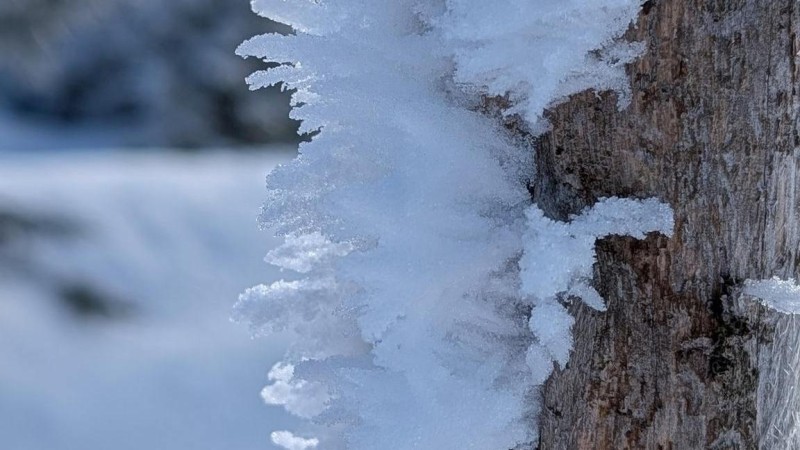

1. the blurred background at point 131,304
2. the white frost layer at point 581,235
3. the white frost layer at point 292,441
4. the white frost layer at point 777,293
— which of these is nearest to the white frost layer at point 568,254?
the white frost layer at point 581,235

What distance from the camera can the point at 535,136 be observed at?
0.99 meters

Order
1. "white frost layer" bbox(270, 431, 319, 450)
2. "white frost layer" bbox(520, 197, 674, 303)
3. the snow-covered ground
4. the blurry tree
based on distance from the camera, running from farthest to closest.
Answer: the blurry tree, the snow-covered ground, "white frost layer" bbox(270, 431, 319, 450), "white frost layer" bbox(520, 197, 674, 303)

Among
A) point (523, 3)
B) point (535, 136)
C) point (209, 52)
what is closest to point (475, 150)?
point (535, 136)

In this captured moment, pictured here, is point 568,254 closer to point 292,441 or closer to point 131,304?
point 292,441

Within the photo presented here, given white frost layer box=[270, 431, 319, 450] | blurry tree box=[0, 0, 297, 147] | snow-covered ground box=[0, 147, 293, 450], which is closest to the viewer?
white frost layer box=[270, 431, 319, 450]

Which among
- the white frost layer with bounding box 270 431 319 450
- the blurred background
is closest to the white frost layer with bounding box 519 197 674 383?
the white frost layer with bounding box 270 431 319 450

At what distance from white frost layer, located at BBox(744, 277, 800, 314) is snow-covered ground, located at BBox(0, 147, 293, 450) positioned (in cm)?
495

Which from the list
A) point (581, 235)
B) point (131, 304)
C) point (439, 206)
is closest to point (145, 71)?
point (131, 304)

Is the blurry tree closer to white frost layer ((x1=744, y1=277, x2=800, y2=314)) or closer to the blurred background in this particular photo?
the blurred background

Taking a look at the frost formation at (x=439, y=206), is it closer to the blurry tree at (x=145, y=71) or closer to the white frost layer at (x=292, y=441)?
the white frost layer at (x=292, y=441)

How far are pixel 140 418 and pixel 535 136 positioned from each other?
4.96 metres

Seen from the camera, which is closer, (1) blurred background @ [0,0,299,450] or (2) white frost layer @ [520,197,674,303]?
(2) white frost layer @ [520,197,674,303]

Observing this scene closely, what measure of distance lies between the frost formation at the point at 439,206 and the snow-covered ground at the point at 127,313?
4723 millimetres

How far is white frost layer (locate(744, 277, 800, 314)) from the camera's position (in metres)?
0.91
